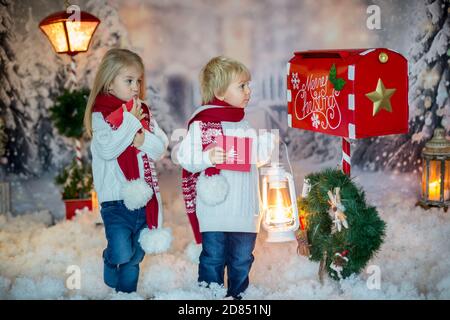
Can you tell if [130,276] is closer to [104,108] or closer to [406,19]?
[104,108]

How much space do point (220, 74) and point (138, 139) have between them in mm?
621

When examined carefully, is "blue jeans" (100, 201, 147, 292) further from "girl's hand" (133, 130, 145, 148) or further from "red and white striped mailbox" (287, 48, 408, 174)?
"red and white striped mailbox" (287, 48, 408, 174)

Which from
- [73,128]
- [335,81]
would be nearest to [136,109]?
[335,81]

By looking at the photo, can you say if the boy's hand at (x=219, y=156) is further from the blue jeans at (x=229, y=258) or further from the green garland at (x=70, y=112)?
the green garland at (x=70, y=112)

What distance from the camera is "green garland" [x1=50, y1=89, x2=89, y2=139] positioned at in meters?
5.95

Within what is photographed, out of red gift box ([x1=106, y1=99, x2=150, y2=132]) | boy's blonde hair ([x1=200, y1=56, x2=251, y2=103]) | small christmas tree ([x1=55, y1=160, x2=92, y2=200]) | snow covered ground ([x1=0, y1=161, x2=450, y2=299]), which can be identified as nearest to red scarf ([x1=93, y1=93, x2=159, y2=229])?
red gift box ([x1=106, y1=99, x2=150, y2=132])

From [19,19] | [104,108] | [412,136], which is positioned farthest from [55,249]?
[412,136]

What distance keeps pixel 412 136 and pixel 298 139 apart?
1.14 metres

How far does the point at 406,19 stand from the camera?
21.7 feet

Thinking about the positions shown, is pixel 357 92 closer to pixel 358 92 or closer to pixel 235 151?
pixel 358 92

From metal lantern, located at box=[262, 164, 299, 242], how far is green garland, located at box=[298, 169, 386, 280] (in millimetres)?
218
